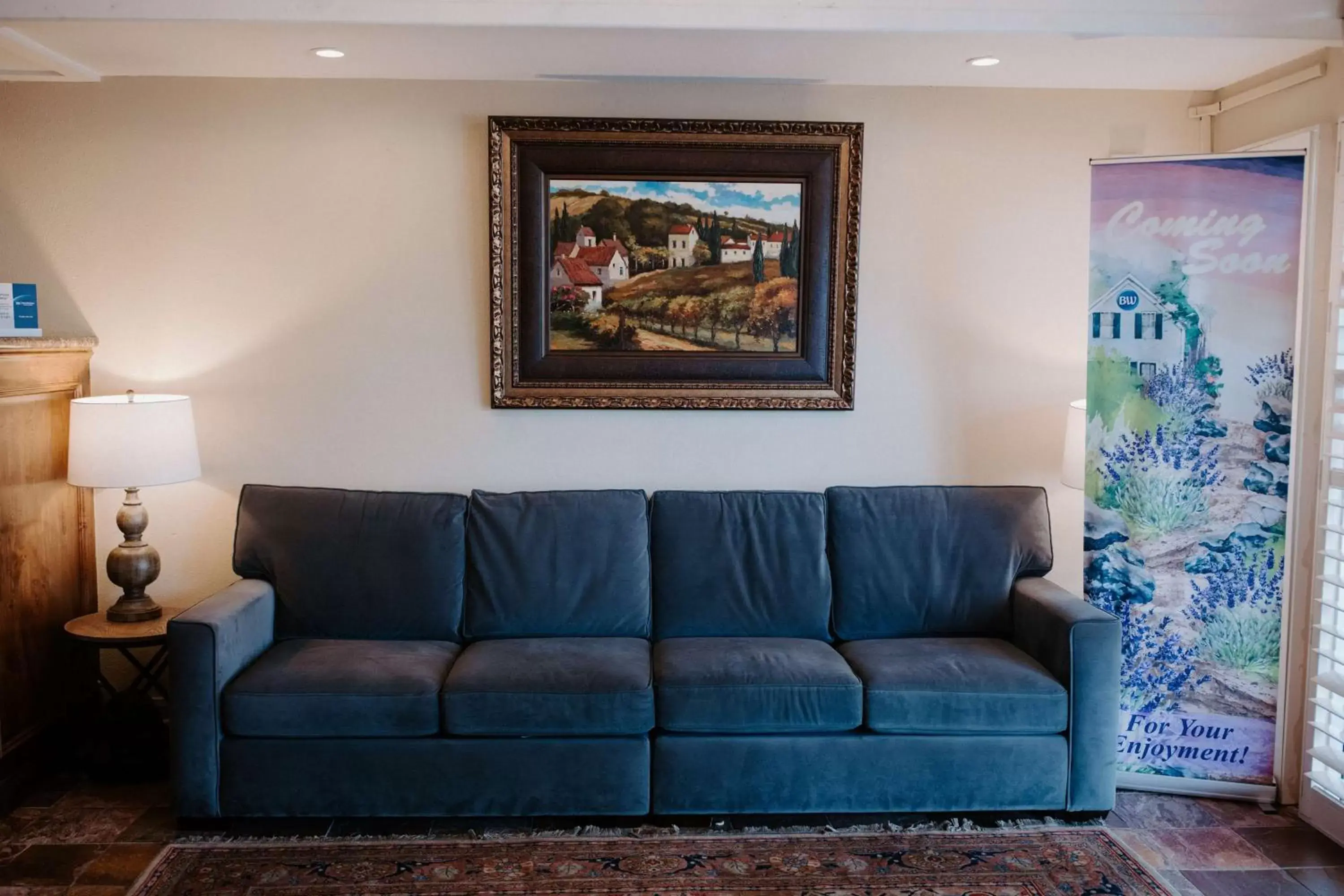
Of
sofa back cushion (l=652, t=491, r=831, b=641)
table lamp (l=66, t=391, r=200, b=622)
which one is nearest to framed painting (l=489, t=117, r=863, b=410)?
sofa back cushion (l=652, t=491, r=831, b=641)

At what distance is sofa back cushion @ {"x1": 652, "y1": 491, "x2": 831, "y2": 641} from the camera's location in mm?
3525

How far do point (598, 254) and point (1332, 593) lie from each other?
259 centimetres

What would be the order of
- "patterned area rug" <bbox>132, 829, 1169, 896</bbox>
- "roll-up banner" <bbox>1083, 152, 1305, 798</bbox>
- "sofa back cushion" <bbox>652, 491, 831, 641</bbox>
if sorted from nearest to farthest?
"patterned area rug" <bbox>132, 829, 1169, 896</bbox>, "roll-up banner" <bbox>1083, 152, 1305, 798</bbox>, "sofa back cushion" <bbox>652, 491, 831, 641</bbox>

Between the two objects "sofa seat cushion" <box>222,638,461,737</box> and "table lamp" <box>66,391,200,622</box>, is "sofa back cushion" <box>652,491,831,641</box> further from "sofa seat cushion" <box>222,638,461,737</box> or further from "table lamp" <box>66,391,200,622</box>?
"table lamp" <box>66,391,200,622</box>

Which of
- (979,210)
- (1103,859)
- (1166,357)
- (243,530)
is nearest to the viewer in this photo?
(1103,859)

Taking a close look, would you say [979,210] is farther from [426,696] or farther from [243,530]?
[243,530]

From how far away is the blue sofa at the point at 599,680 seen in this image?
2980 mm

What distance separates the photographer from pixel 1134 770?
336 centimetres

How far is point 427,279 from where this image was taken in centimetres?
376

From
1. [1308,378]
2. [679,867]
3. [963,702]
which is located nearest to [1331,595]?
[1308,378]

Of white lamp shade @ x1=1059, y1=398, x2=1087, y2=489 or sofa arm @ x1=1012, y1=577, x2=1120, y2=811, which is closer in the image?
sofa arm @ x1=1012, y1=577, x2=1120, y2=811

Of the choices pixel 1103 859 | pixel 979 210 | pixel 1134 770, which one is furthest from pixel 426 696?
pixel 979 210

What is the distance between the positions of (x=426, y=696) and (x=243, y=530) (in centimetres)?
103

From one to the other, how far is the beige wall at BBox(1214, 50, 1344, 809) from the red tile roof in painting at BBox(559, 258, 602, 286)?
2322 mm
